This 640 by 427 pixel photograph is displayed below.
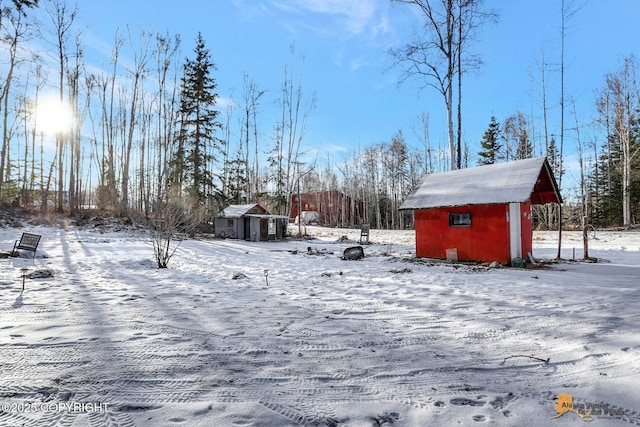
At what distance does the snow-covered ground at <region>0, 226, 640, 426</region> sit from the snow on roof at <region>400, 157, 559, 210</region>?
4.57 meters

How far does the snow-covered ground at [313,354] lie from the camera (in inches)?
87.0

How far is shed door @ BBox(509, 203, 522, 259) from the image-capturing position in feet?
34.9

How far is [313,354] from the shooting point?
324cm

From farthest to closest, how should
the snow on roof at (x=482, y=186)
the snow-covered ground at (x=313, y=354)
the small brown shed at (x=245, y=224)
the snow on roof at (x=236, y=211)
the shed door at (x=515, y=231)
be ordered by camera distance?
the small brown shed at (x=245, y=224)
the snow on roof at (x=236, y=211)
the shed door at (x=515, y=231)
the snow on roof at (x=482, y=186)
the snow-covered ground at (x=313, y=354)

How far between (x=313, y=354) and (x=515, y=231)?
10.3m

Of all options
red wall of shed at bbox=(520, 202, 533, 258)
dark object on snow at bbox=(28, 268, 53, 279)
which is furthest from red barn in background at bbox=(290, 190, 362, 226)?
dark object on snow at bbox=(28, 268, 53, 279)

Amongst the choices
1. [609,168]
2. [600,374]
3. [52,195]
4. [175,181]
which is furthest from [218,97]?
[609,168]

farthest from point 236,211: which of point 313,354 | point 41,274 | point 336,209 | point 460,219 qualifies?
point 336,209

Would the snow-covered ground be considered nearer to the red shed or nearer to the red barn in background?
the red shed

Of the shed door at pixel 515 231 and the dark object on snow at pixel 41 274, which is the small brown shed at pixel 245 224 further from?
the shed door at pixel 515 231

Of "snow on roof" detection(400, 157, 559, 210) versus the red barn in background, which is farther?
the red barn in background

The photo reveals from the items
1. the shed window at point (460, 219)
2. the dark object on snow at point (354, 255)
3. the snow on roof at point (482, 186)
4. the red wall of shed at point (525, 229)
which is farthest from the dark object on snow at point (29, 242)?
the red wall of shed at point (525, 229)

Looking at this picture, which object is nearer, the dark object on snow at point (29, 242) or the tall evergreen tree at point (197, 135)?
the dark object on snow at point (29, 242)

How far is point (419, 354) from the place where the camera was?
325 cm
